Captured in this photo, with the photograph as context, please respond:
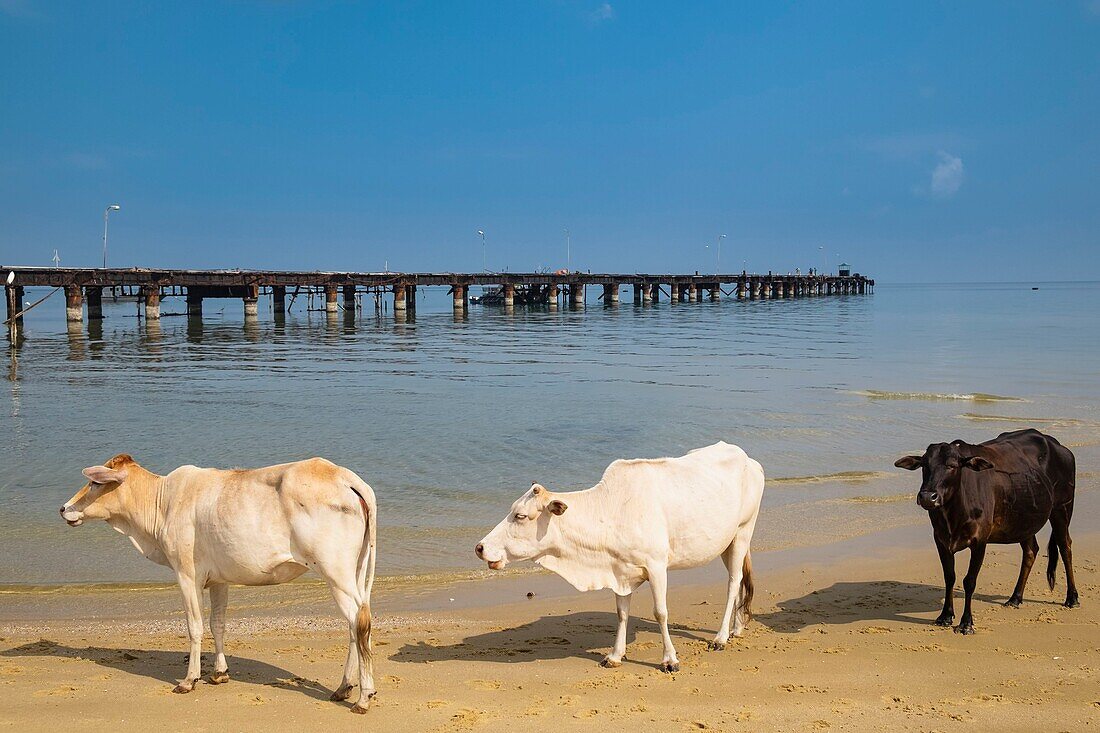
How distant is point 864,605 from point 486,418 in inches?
508

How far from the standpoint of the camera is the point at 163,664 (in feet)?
22.4

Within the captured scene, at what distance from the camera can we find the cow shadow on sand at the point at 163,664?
6375 millimetres

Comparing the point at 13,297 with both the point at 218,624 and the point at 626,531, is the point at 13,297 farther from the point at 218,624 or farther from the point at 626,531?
the point at 626,531

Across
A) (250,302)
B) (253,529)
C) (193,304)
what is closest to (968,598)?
(253,529)

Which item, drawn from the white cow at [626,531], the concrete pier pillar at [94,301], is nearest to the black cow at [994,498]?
the white cow at [626,531]

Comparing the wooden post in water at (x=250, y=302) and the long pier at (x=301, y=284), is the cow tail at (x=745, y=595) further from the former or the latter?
the wooden post in water at (x=250, y=302)

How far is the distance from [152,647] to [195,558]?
65.4 inches

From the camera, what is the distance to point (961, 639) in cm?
733

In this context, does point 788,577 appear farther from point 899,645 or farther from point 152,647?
point 152,647

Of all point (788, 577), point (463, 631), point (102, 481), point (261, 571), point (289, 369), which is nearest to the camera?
point (261, 571)

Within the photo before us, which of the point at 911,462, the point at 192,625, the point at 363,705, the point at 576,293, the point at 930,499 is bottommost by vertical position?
the point at 363,705

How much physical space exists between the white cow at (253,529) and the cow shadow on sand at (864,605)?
3.69 meters

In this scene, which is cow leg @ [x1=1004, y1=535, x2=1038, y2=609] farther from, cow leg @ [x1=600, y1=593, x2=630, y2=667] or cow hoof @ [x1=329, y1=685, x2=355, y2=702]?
cow hoof @ [x1=329, y1=685, x2=355, y2=702]

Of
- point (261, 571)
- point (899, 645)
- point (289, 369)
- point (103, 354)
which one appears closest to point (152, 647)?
point (261, 571)
